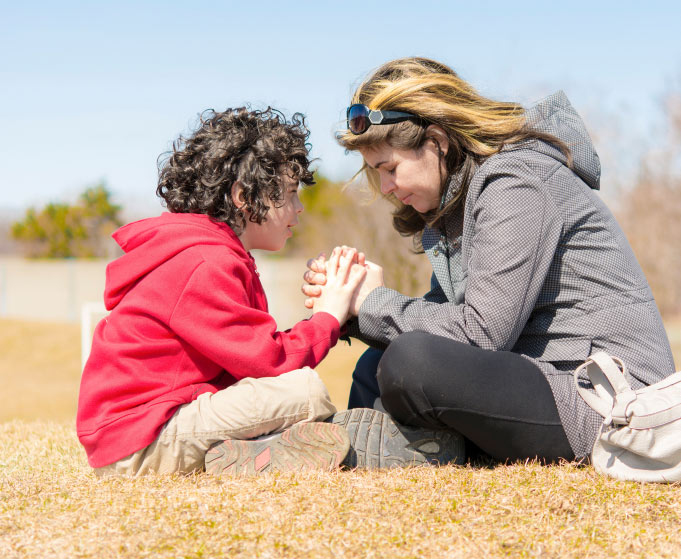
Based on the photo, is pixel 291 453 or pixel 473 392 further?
pixel 291 453

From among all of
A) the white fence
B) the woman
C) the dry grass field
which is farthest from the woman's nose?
the white fence

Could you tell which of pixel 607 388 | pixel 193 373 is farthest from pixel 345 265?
pixel 607 388

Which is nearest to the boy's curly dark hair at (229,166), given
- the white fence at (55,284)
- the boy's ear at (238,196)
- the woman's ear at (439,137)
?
the boy's ear at (238,196)

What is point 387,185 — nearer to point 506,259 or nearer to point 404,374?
point 506,259

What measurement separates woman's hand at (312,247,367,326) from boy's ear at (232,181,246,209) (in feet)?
1.49

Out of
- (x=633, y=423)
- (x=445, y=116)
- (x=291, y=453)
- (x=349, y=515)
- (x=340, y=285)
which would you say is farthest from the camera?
(x=340, y=285)

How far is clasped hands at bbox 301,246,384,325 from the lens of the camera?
3.10 meters

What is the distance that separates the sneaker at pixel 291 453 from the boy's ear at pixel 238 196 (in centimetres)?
102

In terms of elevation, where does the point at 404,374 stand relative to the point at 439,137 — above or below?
below

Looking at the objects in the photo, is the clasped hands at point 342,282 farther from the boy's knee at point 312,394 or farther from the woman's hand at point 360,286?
the boy's knee at point 312,394

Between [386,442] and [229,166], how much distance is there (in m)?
1.32

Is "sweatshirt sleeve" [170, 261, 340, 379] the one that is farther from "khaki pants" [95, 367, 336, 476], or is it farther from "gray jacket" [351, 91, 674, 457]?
"gray jacket" [351, 91, 674, 457]

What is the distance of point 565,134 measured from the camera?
9.96 ft

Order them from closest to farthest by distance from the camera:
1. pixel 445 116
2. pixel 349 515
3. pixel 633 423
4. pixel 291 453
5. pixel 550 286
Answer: pixel 349 515, pixel 633 423, pixel 291 453, pixel 550 286, pixel 445 116
